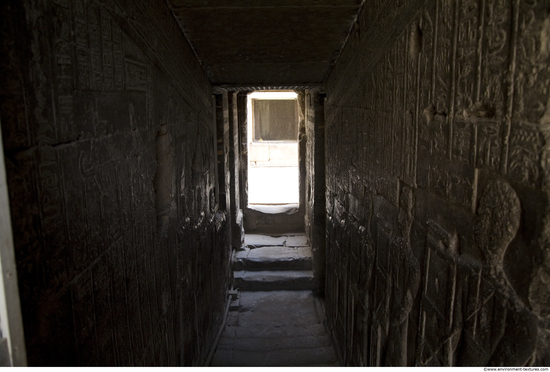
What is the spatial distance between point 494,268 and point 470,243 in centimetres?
19

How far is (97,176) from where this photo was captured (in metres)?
1.92

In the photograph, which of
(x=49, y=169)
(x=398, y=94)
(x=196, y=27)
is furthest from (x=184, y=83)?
Answer: (x=49, y=169)

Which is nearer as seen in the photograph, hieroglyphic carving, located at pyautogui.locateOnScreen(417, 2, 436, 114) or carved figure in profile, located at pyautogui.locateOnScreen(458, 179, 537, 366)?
carved figure in profile, located at pyautogui.locateOnScreen(458, 179, 537, 366)

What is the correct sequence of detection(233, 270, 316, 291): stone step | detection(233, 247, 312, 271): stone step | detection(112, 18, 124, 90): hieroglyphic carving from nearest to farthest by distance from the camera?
detection(112, 18, 124, 90): hieroglyphic carving < detection(233, 270, 316, 291): stone step < detection(233, 247, 312, 271): stone step

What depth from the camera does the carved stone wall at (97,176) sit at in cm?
139

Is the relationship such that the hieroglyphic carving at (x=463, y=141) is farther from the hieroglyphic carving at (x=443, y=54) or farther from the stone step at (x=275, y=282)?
the stone step at (x=275, y=282)

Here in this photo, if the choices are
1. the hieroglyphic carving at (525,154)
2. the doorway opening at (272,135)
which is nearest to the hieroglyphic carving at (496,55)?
the hieroglyphic carving at (525,154)

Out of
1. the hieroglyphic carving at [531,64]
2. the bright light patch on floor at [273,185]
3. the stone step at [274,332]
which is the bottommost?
the stone step at [274,332]

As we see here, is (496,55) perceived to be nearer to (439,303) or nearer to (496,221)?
(496,221)

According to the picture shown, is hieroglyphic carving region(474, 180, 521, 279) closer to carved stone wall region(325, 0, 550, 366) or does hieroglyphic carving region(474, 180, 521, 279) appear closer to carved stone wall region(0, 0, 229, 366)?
carved stone wall region(325, 0, 550, 366)

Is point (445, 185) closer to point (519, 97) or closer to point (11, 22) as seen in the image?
point (519, 97)

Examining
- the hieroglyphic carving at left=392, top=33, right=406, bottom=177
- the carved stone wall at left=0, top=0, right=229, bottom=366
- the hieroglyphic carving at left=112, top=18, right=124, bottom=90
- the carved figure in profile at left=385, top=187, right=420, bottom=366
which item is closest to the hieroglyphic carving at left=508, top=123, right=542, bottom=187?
the carved figure in profile at left=385, top=187, right=420, bottom=366

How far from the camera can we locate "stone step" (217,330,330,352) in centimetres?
527

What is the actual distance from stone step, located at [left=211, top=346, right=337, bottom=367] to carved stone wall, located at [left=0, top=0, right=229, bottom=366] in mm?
1309
